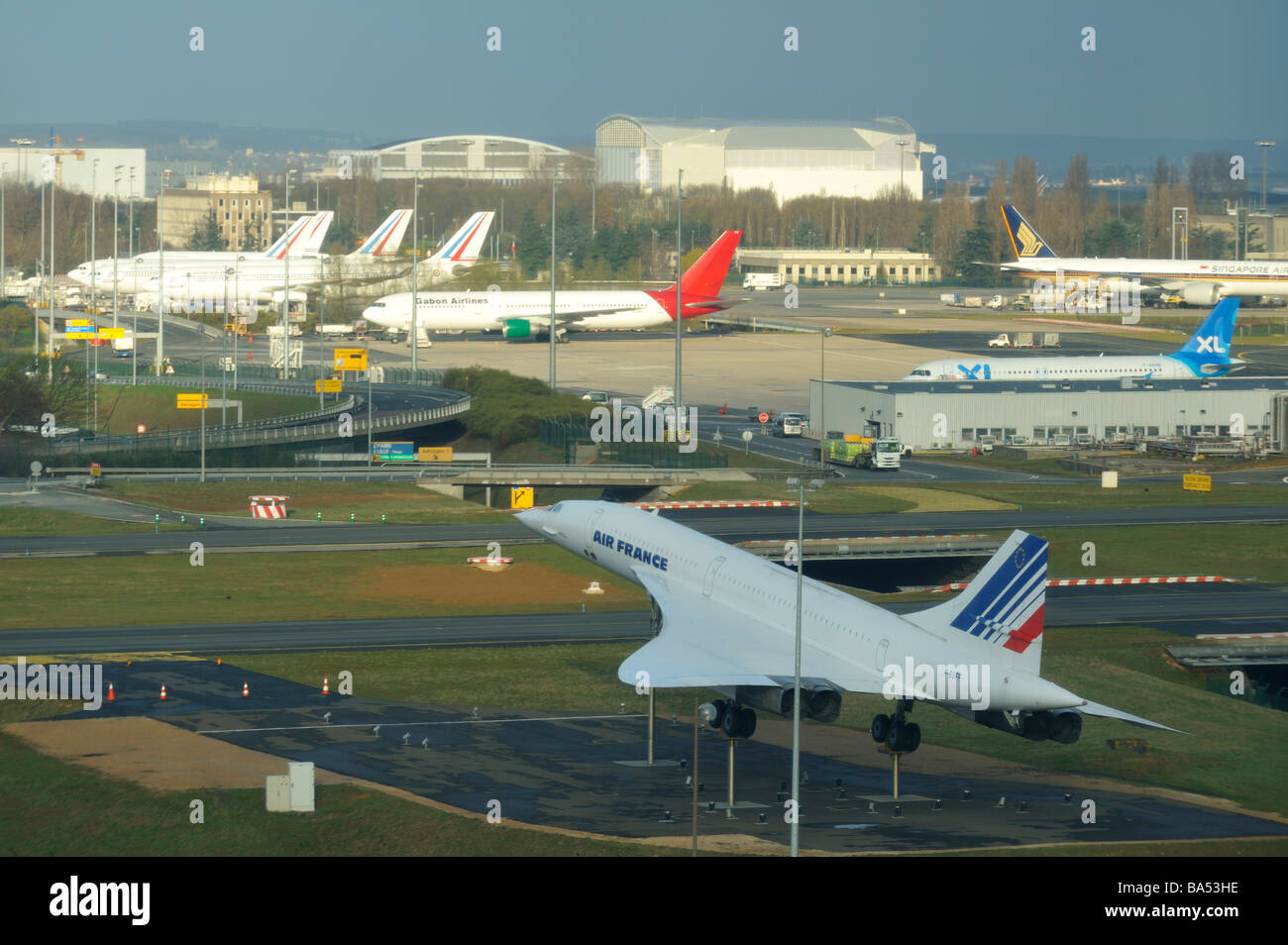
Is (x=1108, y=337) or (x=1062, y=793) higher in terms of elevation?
(x=1108, y=337)

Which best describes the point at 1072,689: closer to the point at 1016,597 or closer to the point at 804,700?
the point at 804,700

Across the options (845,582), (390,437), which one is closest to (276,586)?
(845,582)

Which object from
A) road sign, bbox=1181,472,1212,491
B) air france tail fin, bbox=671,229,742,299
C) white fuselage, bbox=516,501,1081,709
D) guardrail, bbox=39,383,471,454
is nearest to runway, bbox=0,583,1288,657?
white fuselage, bbox=516,501,1081,709

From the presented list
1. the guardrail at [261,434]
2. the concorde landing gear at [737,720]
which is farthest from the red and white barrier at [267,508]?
the concorde landing gear at [737,720]

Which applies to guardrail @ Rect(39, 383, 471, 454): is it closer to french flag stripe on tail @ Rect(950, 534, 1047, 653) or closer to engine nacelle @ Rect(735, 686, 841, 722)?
engine nacelle @ Rect(735, 686, 841, 722)

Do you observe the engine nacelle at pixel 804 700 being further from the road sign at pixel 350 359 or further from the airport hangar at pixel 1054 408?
the road sign at pixel 350 359

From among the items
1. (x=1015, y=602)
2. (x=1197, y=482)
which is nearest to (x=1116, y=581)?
(x=1197, y=482)
